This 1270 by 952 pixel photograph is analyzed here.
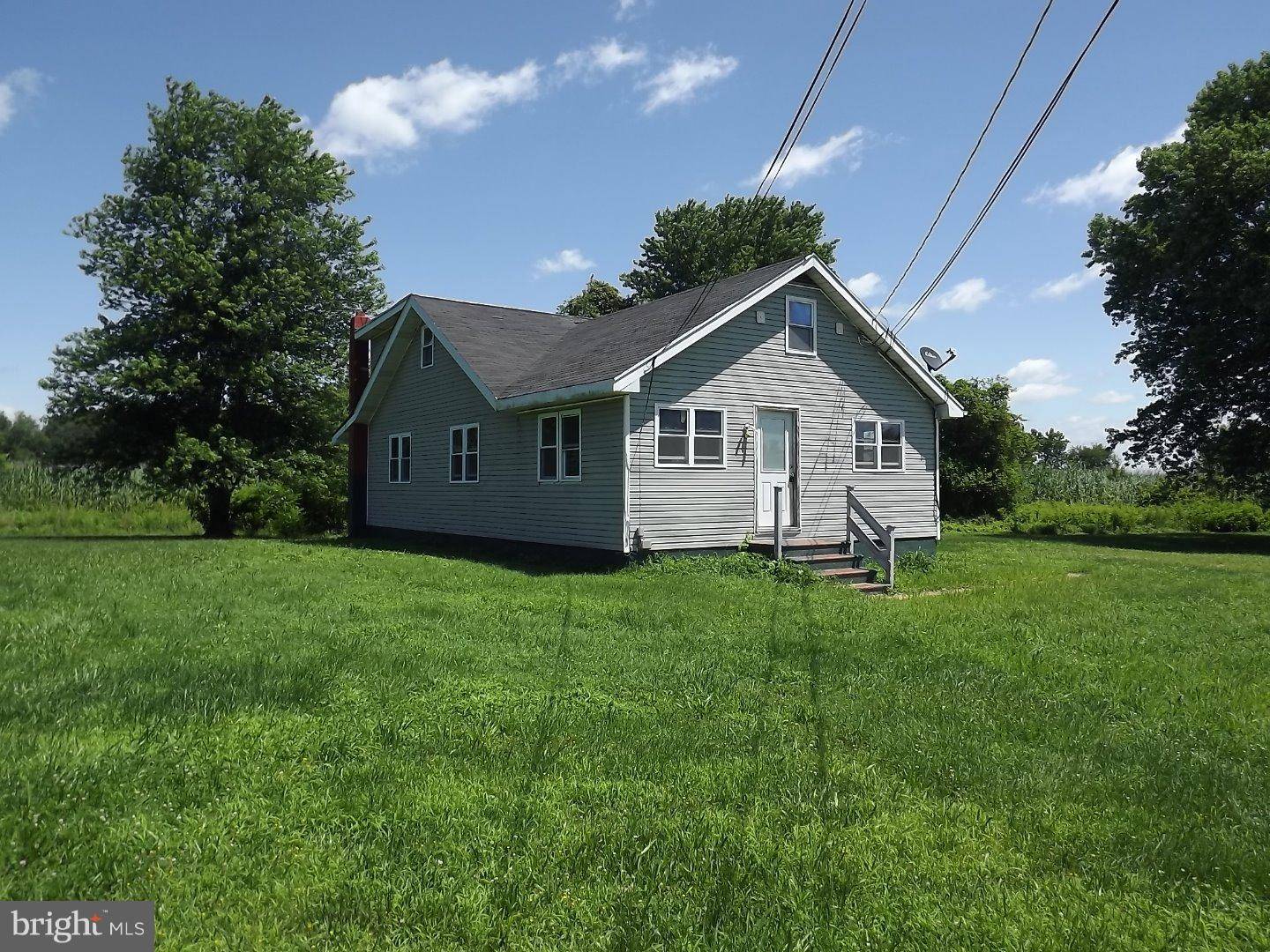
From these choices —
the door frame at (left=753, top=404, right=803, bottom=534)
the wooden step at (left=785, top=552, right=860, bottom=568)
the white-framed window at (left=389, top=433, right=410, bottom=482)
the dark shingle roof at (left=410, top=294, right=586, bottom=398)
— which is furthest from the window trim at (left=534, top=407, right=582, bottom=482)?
the white-framed window at (left=389, top=433, right=410, bottom=482)

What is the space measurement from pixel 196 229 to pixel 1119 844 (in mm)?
30958

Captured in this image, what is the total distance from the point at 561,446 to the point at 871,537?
261 inches

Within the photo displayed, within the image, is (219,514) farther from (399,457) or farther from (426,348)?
(426,348)

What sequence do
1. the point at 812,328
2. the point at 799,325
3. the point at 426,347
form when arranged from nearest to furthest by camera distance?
the point at 799,325, the point at 812,328, the point at 426,347

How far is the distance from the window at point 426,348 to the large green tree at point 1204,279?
2306 cm

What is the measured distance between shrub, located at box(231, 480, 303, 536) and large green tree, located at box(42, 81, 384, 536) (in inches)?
28.9

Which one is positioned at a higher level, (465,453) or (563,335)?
(563,335)

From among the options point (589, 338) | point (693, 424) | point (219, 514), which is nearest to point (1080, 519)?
point (589, 338)

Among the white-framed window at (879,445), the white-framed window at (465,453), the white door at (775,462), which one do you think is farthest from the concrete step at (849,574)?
the white-framed window at (465,453)

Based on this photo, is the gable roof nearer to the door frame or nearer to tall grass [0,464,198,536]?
the door frame

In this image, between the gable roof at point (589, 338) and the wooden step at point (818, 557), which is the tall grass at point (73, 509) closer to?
the gable roof at point (589, 338)

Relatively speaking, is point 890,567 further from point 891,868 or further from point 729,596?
point 891,868

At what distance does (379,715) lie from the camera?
5609mm

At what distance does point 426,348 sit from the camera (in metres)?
21.9
